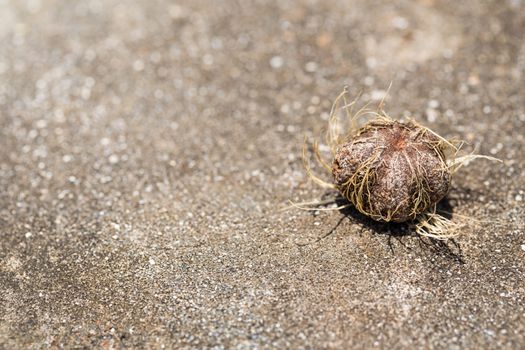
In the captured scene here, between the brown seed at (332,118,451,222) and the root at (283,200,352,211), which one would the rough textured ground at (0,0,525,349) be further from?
the brown seed at (332,118,451,222)

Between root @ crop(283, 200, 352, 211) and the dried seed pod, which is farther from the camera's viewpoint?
root @ crop(283, 200, 352, 211)

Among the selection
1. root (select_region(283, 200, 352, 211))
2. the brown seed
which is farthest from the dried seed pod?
root (select_region(283, 200, 352, 211))

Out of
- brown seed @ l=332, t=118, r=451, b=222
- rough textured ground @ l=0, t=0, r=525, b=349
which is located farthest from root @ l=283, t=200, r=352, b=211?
brown seed @ l=332, t=118, r=451, b=222

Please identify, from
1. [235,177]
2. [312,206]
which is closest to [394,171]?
[312,206]

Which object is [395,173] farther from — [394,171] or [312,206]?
[312,206]

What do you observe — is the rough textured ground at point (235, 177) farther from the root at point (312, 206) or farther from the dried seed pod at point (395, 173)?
the dried seed pod at point (395, 173)

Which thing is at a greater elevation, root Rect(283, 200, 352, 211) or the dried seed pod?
the dried seed pod

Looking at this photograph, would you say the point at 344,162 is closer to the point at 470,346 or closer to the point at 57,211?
the point at 470,346
